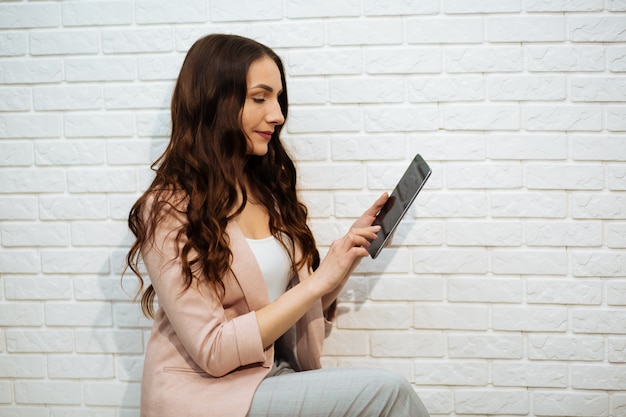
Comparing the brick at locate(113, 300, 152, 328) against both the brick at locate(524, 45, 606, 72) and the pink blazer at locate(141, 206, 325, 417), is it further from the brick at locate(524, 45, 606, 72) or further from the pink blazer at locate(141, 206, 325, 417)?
the brick at locate(524, 45, 606, 72)

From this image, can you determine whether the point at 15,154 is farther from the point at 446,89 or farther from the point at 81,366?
the point at 446,89

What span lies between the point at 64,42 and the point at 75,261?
72cm

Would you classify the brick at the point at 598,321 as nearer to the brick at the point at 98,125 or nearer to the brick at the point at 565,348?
the brick at the point at 565,348

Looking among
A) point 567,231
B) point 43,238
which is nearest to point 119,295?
point 43,238

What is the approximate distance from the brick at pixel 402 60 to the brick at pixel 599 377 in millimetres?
1040

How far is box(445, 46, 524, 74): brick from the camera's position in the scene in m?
1.83

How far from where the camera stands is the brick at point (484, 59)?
5.99 ft

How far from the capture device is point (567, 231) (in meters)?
1.85

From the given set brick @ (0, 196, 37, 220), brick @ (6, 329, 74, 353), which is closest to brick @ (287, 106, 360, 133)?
brick @ (0, 196, 37, 220)

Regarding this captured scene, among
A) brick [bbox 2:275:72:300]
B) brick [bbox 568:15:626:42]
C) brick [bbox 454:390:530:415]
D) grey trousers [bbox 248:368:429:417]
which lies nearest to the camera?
grey trousers [bbox 248:368:429:417]

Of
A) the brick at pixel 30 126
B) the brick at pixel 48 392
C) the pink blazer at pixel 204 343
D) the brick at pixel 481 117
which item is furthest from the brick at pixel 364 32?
the brick at pixel 48 392

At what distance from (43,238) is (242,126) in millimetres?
891

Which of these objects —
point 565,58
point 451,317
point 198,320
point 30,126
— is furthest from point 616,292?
point 30,126

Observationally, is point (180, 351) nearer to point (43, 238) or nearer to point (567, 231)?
point (43, 238)
